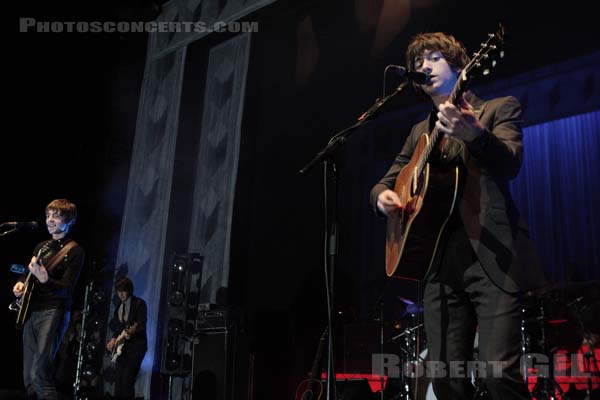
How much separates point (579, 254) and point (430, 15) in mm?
4972

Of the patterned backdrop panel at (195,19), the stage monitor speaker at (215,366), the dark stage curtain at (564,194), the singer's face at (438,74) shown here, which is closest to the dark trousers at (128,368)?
the stage monitor speaker at (215,366)

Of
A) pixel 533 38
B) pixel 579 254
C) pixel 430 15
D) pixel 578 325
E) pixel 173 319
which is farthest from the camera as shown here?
pixel 579 254

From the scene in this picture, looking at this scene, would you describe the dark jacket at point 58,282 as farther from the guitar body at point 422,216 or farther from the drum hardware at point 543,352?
the drum hardware at point 543,352

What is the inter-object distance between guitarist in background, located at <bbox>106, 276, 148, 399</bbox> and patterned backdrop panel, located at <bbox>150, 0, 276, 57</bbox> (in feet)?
11.8

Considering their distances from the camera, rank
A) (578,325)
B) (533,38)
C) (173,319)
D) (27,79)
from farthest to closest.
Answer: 1. (533,38)
2. (27,79)
3. (173,319)
4. (578,325)

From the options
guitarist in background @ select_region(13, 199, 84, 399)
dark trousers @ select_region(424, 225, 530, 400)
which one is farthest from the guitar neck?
A: guitarist in background @ select_region(13, 199, 84, 399)

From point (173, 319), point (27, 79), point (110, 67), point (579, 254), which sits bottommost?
point (173, 319)

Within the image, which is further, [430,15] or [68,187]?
[68,187]

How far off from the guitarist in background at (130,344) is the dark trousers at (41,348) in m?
2.12

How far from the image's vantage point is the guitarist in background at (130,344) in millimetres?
7312

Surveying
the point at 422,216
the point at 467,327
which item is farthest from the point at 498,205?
the point at 467,327

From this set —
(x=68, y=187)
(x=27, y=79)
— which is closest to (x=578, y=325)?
(x=68, y=187)

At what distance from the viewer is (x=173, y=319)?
723cm

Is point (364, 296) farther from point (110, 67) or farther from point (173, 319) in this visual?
point (110, 67)
